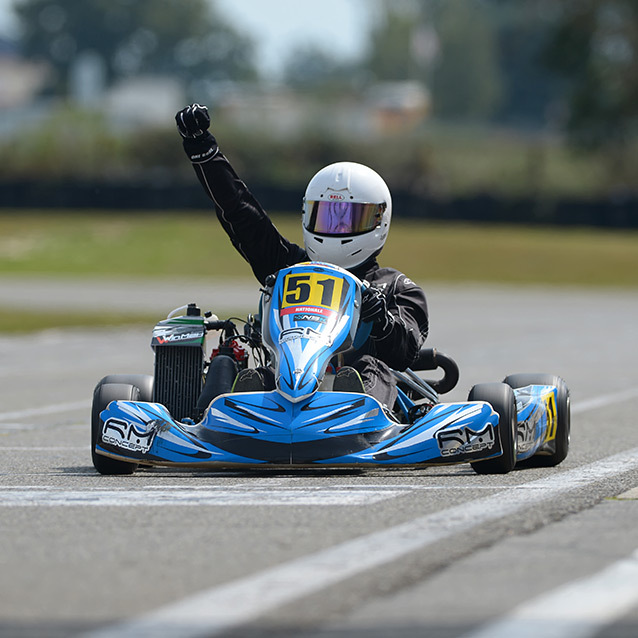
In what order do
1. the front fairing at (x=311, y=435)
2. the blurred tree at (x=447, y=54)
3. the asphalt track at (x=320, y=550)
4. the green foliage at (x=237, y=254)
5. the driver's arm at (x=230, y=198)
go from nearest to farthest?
the asphalt track at (x=320, y=550), the front fairing at (x=311, y=435), the driver's arm at (x=230, y=198), the green foliage at (x=237, y=254), the blurred tree at (x=447, y=54)

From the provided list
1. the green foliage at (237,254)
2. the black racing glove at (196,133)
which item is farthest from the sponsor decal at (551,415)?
the green foliage at (237,254)

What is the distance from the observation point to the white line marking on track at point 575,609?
141 inches

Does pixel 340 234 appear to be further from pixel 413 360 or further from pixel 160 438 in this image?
pixel 160 438

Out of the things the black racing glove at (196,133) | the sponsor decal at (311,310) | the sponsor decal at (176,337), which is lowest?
the sponsor decal at (176,337)

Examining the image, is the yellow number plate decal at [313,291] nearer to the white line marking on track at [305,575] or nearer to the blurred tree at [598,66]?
the white line marking on track at [305,575]

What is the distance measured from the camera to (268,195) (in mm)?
46344

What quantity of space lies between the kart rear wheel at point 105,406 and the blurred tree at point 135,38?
413ft

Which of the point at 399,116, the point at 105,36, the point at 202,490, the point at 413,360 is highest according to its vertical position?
the point at 105,36

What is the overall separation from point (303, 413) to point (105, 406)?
1113mm

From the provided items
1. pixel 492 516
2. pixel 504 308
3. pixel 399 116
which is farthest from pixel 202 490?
Answer: pixel 399 116

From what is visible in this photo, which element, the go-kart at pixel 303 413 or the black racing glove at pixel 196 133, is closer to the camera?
the go-kart at pixel 303 413

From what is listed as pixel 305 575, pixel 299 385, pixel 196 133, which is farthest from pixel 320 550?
pixel 196 133

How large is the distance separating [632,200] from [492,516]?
130ft

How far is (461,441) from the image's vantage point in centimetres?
668
